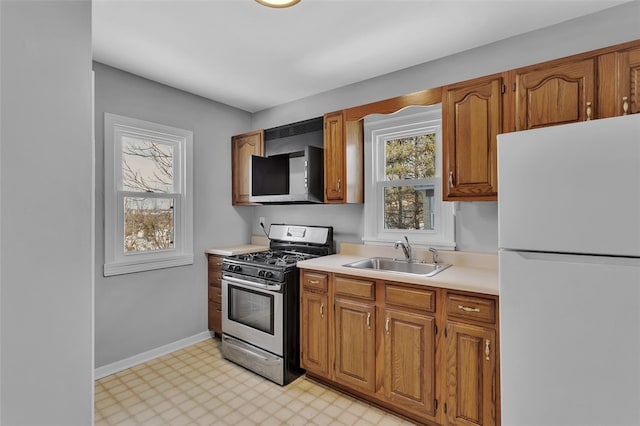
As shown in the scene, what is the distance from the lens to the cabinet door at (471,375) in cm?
173

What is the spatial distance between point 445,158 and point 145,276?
278 cm

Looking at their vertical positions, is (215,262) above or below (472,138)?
below

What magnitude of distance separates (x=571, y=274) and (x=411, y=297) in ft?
2.84

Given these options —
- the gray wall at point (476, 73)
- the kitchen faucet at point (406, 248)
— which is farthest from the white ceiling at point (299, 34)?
the kitchen faucet at point (406, 248)

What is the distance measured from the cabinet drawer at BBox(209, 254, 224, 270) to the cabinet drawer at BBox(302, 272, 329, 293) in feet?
3.80

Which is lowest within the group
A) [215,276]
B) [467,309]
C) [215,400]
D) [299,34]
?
Answer: [215,400]

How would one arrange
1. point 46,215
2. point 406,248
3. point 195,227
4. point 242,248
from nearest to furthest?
point 46,215
point 406,248
point 195,227
point 242,248

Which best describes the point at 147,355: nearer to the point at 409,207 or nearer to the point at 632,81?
the point at 409,207

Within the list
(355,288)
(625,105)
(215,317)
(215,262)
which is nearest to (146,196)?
(215,262)

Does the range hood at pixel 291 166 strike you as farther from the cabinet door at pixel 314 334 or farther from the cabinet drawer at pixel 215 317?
the cabinet drawer at pixel 215 317

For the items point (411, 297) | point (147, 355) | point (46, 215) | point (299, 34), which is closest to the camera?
point (46, 215)

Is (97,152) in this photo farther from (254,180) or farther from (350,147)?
(350,147)

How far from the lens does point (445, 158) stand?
221 centimetres

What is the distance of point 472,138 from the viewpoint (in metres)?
2.07
